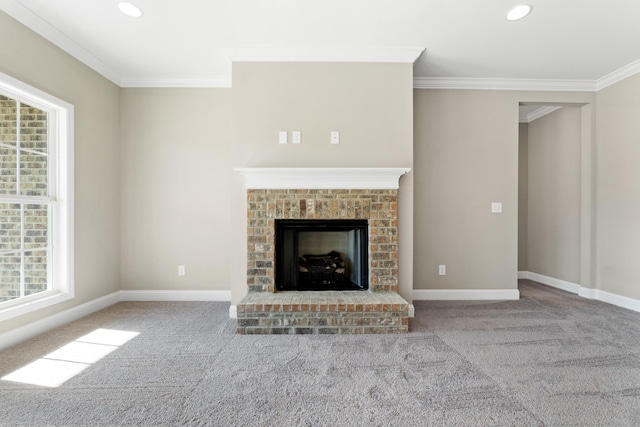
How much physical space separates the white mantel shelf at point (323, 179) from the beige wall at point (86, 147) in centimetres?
155

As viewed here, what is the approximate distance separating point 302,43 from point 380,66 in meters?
0.77

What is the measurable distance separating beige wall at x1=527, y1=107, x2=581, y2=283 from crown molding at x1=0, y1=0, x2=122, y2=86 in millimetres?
5511

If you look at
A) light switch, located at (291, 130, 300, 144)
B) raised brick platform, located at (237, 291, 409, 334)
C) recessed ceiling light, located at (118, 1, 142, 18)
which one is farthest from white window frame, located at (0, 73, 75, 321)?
light switch, located at (291, 130, 300, 144)

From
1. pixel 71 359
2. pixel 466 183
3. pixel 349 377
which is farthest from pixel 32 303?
pixel 466 183

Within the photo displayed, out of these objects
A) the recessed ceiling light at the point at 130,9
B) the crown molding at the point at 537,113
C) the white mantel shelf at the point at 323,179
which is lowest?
the white mantel shelf at the point at 323,179

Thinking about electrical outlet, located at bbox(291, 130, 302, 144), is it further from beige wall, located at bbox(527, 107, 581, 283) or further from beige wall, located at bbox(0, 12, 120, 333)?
beige wall, located at bbox(527, 107, 581, 283)

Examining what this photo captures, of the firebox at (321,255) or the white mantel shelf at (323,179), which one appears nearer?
the white mantel shelf at (323,179)

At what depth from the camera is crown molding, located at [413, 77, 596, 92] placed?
135 inches

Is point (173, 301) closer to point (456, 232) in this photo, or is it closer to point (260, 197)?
point (260, 197)

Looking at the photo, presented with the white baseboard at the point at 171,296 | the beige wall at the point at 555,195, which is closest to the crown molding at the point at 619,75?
the beige wall at the point at 555,195

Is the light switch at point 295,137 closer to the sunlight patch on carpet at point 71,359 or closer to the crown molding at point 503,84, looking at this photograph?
the crown molding at point 503,84

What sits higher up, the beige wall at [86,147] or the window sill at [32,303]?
the beige wall at [86,147]

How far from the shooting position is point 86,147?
2.91 meters

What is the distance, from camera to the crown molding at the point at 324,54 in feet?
9.10
